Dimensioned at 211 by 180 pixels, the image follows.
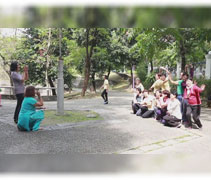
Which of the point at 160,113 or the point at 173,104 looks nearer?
the point at 173,104

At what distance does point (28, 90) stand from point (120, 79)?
898 inches

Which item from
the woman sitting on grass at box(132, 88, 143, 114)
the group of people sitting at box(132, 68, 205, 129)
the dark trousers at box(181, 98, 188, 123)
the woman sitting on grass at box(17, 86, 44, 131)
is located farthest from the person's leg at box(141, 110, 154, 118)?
the woman sitting on grass at box(17, 86, 44, 131)

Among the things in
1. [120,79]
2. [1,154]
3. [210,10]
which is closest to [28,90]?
[1,154]

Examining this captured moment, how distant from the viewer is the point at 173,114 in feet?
20.3

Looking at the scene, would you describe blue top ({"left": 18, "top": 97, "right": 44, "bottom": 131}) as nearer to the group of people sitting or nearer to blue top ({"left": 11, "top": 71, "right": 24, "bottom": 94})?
blue top ({"left": 11, "top": 71, "right": 24, "bottom": 94})

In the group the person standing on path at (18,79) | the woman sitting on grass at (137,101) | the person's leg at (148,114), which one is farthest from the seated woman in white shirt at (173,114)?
the person standing on path at (18,79)

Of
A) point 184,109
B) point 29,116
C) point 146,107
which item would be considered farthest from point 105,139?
point 146,107

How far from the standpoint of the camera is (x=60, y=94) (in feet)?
23.0

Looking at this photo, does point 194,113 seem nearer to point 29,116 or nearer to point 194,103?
point 194,103

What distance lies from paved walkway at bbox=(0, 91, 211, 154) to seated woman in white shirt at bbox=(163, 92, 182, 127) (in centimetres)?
21

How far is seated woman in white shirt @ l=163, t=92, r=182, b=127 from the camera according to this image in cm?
602

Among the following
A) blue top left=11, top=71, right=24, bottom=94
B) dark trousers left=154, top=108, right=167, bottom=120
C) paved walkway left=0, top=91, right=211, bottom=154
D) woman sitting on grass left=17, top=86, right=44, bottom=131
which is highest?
blue top left=11, top=71, right=24, bottom=94

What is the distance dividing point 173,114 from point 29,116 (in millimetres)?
3707

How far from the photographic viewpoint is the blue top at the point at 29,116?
16.6 ft
